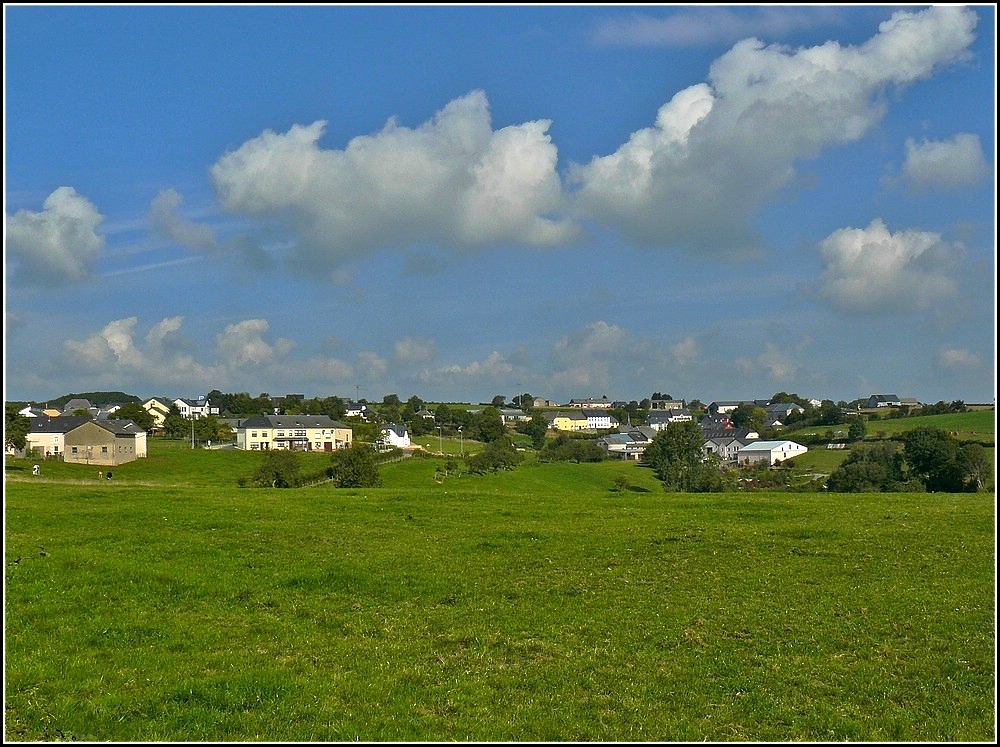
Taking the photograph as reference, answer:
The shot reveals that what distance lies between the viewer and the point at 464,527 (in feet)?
99.6

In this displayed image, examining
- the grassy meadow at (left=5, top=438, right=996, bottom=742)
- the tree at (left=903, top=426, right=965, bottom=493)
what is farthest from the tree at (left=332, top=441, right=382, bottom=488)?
the tree at (left=903, top=426, right=965, bottom=493)

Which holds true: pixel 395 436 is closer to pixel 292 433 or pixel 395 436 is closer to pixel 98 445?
pixel 292 433

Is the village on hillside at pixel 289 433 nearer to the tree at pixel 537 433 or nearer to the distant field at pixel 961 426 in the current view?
the tree at pixel 537 433

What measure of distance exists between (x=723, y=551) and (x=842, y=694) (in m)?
11.9

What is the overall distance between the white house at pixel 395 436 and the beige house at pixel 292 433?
6473 mm

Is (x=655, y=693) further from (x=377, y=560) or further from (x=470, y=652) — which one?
(x=377, y=560)

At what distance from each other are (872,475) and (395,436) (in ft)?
320

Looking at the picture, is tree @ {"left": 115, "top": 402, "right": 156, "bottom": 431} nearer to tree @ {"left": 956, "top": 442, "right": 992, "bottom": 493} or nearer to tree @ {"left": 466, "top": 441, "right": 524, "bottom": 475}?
tree @ {"left": 466, "top": 441, "right": 524, "bottom": 475}

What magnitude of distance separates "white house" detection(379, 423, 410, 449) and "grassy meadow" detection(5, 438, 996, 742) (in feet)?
396

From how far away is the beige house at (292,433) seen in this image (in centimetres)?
14475

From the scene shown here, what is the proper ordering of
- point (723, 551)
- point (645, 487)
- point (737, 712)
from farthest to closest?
point (645, 487), point (723, 551), point (737, 712)

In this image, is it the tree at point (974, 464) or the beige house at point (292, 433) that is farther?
the beige house at point (292, 433)

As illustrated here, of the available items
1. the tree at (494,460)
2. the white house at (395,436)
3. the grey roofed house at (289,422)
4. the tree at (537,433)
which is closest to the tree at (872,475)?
the tree at (494,460)

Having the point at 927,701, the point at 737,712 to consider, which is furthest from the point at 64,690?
the point at 927,701
